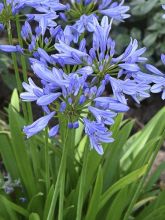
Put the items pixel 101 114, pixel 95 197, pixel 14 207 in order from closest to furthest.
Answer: pixel 101 114 < pixel 95 197 < pixel 14 207

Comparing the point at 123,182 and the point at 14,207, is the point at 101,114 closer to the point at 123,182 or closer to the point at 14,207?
the point at 123,182

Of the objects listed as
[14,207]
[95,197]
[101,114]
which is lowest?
[14,207]

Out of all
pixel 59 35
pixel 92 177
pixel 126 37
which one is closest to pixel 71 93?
pixel 59 35

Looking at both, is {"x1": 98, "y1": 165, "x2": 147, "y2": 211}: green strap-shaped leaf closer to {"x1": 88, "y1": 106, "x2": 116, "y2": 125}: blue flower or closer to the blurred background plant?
the blurred background plant

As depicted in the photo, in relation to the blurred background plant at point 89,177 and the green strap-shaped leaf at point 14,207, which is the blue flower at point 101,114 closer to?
the blurred background plant at point 89,177

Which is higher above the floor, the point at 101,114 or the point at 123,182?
the point at 101,114

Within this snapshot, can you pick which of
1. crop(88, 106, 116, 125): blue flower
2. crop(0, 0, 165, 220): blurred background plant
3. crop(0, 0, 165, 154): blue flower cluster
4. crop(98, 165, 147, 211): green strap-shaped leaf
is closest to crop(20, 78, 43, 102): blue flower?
crop(0, 0, 165, 154): blue flower cluster

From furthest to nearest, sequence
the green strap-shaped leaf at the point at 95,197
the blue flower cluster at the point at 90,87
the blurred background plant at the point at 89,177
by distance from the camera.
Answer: the blurred background plant at the point at 89,177 → the green strap-shaped leaf at the point at 95,197 → the blue flower cluster at the point at 90,87

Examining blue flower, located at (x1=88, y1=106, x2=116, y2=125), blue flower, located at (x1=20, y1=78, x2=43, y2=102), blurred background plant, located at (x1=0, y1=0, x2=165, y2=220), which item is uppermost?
blue flower, located at (x1=20, y1=78, x2=43, y2=102)

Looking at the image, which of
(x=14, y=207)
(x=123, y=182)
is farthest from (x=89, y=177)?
(x=14, y=207)

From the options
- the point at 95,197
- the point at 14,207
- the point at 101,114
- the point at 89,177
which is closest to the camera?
the point at 101,114

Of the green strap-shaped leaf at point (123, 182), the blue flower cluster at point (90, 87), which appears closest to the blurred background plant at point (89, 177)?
the green strap-shaped leaf at point (123, 182)
